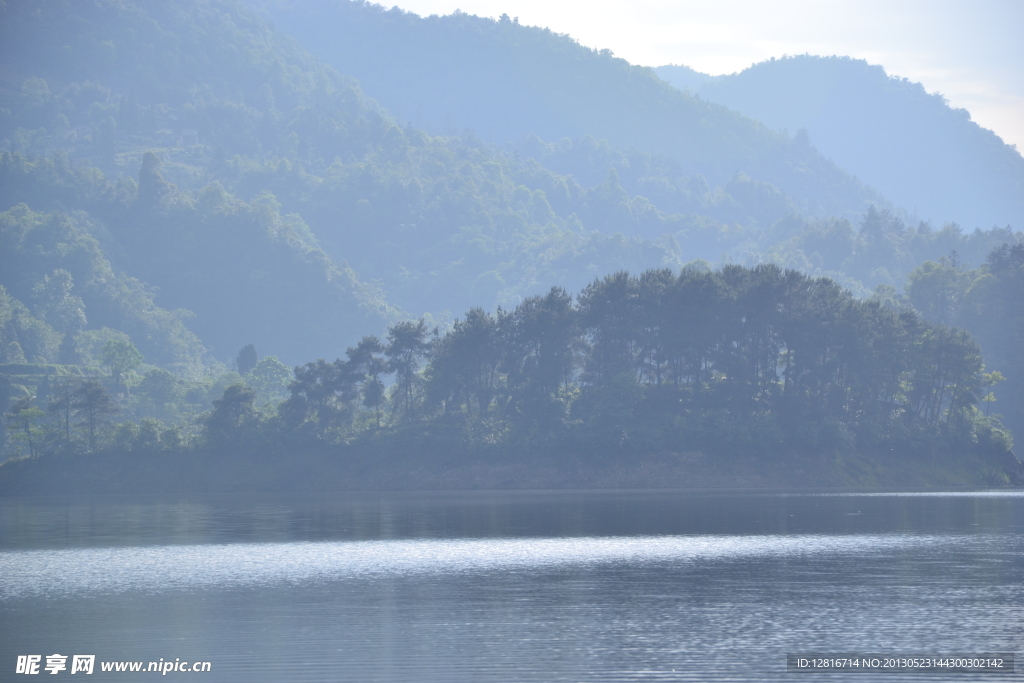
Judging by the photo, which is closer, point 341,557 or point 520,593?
point 520,593

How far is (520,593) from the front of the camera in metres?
39.1

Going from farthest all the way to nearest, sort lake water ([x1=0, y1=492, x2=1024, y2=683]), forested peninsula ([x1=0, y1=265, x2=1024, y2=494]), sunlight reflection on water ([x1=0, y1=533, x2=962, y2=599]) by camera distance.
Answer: forested peninsula ([x1=0, y1=265, x2=1024, y2=494])
sunlight reflection on water ([x1=0, y1=533, x2=962, y2=599])
lake water ([x1=0, y1=492, x2=1024, y2=683])

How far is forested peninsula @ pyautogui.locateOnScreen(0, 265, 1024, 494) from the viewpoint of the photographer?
4072 inches

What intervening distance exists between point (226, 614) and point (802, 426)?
7897 cm

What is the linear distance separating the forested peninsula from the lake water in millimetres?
34191

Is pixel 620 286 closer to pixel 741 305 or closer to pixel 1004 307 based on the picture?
pixel 741 305

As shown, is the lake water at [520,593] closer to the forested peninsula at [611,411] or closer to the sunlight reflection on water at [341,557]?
the sunlight reflection on water at [341,557]

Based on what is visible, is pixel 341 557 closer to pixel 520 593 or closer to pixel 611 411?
pixel 520 593

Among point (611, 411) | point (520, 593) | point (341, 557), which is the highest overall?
point (611, 411)

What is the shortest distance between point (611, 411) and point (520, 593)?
67812 millimetres

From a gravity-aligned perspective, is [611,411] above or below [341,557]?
above

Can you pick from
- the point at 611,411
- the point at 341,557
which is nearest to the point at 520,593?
the point at 341,557

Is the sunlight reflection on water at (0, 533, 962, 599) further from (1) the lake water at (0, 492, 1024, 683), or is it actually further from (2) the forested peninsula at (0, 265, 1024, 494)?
(2) the forested peninsula at (0, 265, 1024, 494)

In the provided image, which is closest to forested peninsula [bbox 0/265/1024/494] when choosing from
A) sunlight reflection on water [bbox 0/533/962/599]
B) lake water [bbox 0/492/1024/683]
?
lake water [bbox 0/492/1024/683]
